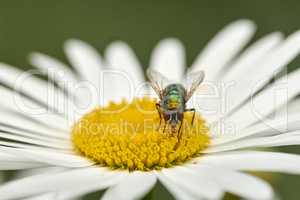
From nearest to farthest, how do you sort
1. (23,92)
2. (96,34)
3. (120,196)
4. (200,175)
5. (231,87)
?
(120,196) < (200,175) < (231,87) < (23,92) < (96,34)

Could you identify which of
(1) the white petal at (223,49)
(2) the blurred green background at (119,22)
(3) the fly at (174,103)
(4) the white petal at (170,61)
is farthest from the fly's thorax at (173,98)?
(2) the blurred green background at (119,22)

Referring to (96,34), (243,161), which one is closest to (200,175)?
(243,161)

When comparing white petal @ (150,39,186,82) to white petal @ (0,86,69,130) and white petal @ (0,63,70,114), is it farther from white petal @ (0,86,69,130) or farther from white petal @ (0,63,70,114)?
white petal @ (0,86,69,130)

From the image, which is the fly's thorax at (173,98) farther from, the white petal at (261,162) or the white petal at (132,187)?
the white petal at (132,187)

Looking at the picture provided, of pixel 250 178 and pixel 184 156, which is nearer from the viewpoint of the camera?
pixel 250 178

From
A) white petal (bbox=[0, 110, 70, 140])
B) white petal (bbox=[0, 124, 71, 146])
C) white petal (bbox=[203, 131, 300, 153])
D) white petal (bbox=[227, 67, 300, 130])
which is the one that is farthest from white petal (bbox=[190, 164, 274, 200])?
white petal (bbox=[0, 110, 70, 140])

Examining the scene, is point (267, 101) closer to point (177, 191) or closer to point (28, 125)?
point (28, 125)

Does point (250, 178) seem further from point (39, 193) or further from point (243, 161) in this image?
point (39, 193)

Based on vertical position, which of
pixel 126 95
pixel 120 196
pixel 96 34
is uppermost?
pixel 96 34
